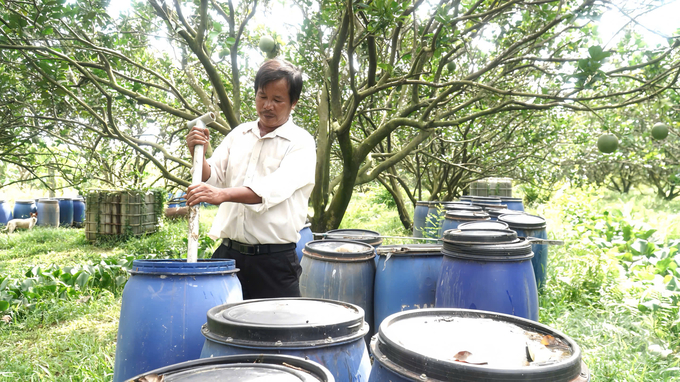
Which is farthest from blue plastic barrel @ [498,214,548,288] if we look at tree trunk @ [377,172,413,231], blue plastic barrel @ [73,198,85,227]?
blue plastic barrel @ [73,198,85,227]

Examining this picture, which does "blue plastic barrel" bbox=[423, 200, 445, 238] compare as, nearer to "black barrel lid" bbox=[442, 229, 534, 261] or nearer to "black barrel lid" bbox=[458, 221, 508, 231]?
"black barrel lid" bbox=[458, 221, 508, 231]

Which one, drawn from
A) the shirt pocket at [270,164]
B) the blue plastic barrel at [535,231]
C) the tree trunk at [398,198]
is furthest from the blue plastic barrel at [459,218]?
the tree trunk at [398,198]

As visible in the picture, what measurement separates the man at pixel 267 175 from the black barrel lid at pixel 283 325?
1.81ft

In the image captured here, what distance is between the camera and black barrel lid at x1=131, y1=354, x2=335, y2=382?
3.13ft

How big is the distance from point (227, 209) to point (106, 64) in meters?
2.65

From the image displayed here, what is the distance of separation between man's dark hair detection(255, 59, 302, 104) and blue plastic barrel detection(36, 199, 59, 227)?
10.9 meters

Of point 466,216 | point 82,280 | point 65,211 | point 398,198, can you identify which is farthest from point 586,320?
point 65,211

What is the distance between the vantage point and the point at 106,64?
395 cm

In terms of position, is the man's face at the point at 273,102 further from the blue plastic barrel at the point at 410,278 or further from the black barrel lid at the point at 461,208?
the black barrel lid at the point at 461,208

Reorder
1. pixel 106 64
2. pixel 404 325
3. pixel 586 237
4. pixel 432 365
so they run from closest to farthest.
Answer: pixel 432 365, pixel 404 325, pixel 106 64, pixel 586 237

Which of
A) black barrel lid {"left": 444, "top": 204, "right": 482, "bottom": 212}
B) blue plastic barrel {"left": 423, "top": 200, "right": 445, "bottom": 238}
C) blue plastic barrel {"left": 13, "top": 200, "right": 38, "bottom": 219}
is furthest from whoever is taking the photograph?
blue plastic barrel {"left": 13, "top": 200, "right": 38, "bottom": 219}

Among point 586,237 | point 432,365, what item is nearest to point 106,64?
point 432,365

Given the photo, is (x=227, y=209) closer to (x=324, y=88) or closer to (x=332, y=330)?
(x=332, y=330)

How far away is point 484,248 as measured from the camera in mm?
2057
